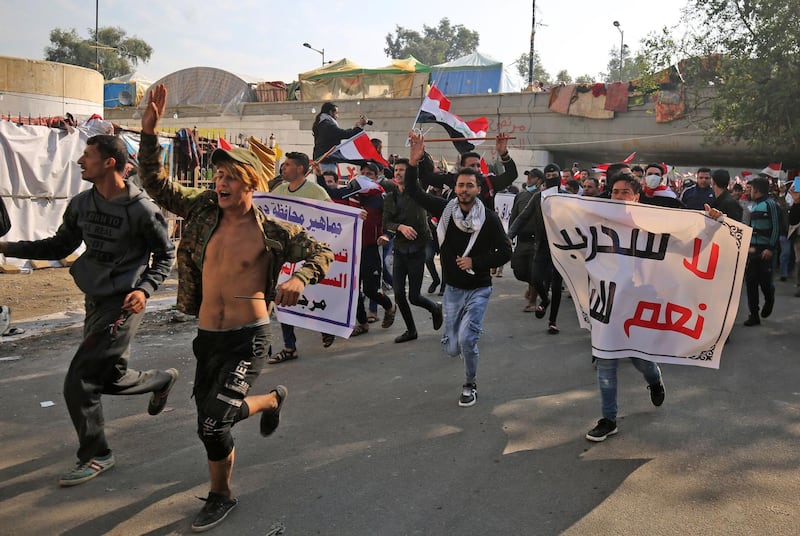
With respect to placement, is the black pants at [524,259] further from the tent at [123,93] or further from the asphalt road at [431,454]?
the tent at [123,93]

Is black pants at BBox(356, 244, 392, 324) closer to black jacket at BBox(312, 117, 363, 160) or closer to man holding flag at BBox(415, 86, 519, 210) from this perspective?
man holding flag at BBox(415, 86, 519, 210)

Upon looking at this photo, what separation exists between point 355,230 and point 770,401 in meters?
3.86

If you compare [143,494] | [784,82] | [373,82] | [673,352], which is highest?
[373,82]

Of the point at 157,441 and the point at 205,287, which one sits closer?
the point at 205,287

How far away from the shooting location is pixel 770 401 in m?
5.68

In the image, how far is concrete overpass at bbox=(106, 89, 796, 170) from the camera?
2527cm

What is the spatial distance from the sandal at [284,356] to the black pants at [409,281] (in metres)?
1.35

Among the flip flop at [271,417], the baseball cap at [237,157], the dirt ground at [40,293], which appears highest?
the baseball cap at [237,157]

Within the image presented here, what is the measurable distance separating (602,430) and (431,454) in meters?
1.21

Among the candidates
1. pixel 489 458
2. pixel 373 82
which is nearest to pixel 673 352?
pixel 489 458

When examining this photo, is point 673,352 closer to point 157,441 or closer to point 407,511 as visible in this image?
point 407,511

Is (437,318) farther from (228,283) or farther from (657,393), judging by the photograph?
(228,283)

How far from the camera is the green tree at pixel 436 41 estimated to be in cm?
Answer: 10862

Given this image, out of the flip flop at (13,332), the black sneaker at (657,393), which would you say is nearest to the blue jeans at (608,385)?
the black sneaker at (657,393)
